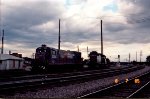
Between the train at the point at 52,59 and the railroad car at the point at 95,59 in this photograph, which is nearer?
the train at the point at 52,59

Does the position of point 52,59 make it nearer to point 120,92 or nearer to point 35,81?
point 35,81

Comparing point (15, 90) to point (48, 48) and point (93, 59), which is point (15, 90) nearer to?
point (48, 48)

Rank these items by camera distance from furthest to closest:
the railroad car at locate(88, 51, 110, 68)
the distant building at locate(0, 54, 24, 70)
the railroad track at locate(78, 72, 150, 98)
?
the railroad car at locate(88, 51, 110, 68) < the distant building at locate(0, 54, 24, 70) < the railroad track at locate(78, 72, 150, 98)

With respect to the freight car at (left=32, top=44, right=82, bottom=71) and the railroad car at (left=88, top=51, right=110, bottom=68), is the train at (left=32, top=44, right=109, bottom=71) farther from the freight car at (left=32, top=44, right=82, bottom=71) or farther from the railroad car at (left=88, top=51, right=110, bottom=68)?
the railroad car at (left=88, top=51, right=110, bottom=68)

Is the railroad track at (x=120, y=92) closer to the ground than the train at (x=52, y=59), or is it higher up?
closer to the ground

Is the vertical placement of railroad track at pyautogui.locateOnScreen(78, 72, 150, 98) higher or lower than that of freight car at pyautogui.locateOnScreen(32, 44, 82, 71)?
lower

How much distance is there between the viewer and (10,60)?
48281 millimetres

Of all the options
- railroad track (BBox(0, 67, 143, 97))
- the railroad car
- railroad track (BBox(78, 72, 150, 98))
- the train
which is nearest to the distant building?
the train

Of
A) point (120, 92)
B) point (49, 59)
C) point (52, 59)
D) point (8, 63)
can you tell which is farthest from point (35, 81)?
point (8, 63)

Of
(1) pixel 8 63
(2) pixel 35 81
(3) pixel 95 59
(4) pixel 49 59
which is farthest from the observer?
(3) pixel 95 59

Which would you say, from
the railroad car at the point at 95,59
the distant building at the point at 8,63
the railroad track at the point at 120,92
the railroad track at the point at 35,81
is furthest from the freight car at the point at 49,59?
the railroad track at the point at 120,92

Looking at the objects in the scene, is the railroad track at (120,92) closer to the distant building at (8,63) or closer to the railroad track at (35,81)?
the railroad track at (35,81)

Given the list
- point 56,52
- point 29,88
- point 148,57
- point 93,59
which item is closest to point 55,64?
point 56,52

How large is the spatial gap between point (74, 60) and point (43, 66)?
12.4 m
